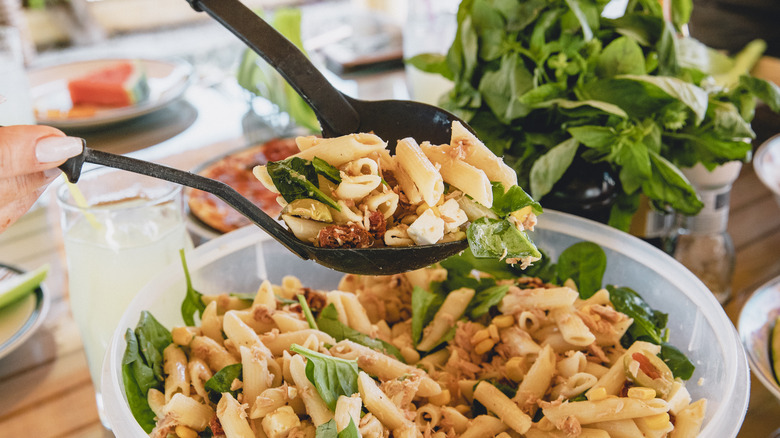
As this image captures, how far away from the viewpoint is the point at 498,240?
0.71 metres

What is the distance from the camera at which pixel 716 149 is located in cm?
101

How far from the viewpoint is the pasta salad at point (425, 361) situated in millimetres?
732

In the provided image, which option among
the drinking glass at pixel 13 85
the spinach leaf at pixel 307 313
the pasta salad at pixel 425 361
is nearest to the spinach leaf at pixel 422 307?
the pasta salad at pixel 425 361

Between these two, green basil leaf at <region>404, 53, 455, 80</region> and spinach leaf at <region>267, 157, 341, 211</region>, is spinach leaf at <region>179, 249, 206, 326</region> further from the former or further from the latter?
green basil leaf at <region>404, 53, 455, 80</region>

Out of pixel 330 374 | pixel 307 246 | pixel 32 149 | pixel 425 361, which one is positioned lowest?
pixel 425 361

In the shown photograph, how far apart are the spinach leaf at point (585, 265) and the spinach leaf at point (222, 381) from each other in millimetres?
477

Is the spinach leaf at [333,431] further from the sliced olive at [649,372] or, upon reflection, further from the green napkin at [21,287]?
the green napkin at [21,287]

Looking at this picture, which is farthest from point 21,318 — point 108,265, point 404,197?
point 404,197

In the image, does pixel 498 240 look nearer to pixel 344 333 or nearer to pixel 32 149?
pixel 344 333

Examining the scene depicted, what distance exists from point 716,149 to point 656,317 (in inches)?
11.5

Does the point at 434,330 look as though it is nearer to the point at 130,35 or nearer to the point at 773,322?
the point at 773,322

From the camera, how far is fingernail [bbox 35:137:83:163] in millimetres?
617

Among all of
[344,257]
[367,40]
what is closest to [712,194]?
[344,257]

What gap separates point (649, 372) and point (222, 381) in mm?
493
